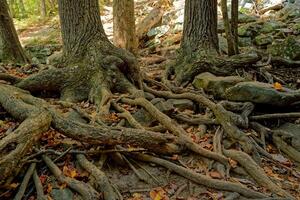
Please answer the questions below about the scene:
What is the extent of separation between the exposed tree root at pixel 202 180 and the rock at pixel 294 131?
5.33 feet

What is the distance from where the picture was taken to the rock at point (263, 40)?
32.3 ft

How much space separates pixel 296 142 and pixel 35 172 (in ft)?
12.3

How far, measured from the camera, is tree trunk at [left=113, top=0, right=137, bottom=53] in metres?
10.8

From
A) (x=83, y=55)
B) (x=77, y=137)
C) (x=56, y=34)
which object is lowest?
(x=56, y=34)

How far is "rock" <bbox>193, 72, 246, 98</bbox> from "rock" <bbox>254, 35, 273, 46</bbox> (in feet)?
12.4

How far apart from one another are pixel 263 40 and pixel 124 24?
14.4 feet

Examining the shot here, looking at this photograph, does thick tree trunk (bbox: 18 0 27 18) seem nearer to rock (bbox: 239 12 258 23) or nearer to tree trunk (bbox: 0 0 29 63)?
tree trunk (bbox: 0 0 29 63)

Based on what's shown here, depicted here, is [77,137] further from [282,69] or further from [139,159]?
[282,69]

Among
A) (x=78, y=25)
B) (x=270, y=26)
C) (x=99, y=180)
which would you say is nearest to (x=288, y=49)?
(x=270, y=26)

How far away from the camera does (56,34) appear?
1734 cm

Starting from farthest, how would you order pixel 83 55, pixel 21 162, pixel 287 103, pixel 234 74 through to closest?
pixel 234 74, pixel 83 55, pixel 287 103, pixel 21 162

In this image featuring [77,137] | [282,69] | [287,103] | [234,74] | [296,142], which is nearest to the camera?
[77,137]

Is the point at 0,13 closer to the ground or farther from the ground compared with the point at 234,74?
farther from the ground

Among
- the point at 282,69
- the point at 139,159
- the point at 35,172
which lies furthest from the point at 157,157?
the point at 282,69
